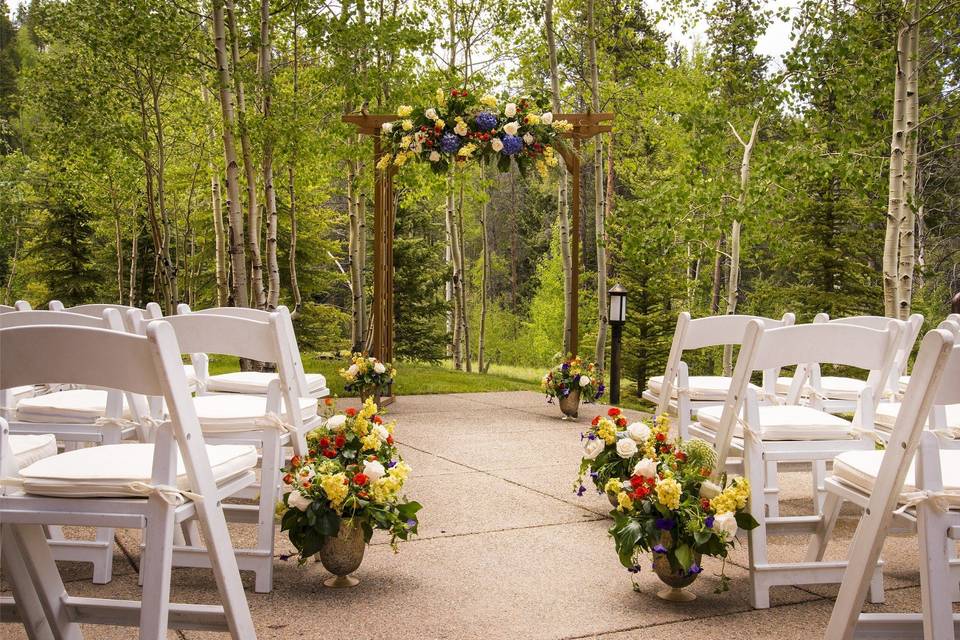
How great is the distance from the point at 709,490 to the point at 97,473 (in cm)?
209

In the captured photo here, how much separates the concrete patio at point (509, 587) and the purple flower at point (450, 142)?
4.07 m

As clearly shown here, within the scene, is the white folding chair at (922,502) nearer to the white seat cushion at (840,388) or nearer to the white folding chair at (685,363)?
the white folding chair at (685,363)

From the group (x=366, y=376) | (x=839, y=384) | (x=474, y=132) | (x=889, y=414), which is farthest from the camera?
(x=366, y=376)

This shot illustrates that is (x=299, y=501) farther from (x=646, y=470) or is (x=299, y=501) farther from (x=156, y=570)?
(x=646, y=470)

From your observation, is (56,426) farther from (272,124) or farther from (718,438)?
(272,124)

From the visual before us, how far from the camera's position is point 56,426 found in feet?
12.2

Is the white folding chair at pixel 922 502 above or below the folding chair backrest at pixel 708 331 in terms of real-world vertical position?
below

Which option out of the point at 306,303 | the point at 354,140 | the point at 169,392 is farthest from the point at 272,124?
the point at 306,303

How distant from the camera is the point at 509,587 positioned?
345 centimetres

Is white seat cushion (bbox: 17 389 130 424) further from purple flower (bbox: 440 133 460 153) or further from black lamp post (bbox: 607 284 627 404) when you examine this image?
black lamp post (bbox: 607 284 627 404)

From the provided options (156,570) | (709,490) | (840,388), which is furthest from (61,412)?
(840,388)

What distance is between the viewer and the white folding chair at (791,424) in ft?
10.2

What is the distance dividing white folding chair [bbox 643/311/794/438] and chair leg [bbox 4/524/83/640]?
9.28ft

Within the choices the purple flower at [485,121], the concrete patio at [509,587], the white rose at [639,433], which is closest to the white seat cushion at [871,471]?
the concrete patio at [509,587]
